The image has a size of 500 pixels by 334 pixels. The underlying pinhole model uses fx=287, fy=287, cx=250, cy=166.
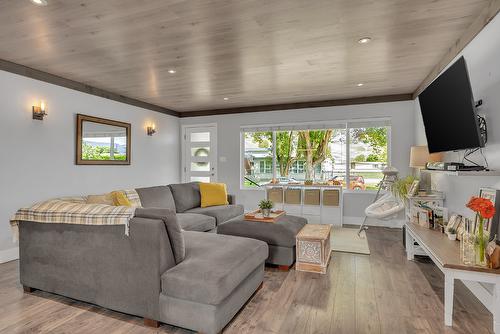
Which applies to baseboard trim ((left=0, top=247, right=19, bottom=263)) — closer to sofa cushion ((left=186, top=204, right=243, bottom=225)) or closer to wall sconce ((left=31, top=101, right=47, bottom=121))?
wall sconce ((left=31, top=101, right=47, bottom=121))

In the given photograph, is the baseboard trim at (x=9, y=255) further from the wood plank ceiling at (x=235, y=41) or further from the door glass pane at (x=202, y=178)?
the door glass pane at (x=202, y=178)

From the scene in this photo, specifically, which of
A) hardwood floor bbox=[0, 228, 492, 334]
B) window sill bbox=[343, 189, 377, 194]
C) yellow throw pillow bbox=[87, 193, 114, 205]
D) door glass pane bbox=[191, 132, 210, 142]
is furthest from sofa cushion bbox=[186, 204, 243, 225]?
door glass pane bbox=[191, 132, 210, 142]

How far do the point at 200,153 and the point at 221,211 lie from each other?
2572 mm

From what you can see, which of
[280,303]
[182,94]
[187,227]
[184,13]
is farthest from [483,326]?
[182,94]

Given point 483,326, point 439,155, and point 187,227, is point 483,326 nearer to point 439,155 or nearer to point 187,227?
point 439,155

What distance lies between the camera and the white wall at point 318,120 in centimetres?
523

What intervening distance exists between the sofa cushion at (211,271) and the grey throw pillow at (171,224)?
3.1 inches

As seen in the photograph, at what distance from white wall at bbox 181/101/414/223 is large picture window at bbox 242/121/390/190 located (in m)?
0.17

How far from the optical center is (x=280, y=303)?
7.85ft

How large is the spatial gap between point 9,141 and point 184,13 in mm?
2825

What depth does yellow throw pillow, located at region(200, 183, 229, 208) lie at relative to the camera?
4871 mm

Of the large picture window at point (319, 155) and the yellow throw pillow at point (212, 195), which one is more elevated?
the large picture window at point (319, 155)

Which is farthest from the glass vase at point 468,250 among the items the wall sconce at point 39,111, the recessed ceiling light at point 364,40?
the wall sconce at point 39,111

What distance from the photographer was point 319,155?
232 inches
